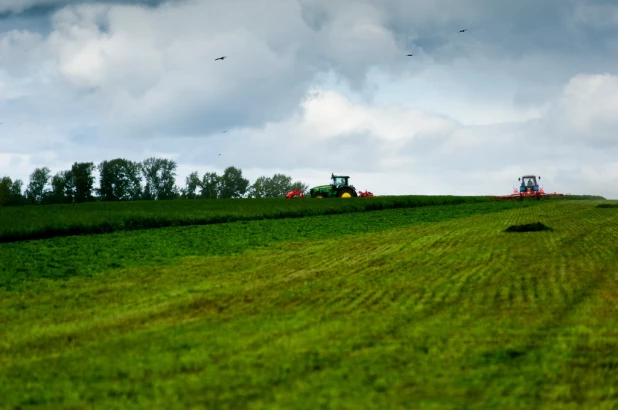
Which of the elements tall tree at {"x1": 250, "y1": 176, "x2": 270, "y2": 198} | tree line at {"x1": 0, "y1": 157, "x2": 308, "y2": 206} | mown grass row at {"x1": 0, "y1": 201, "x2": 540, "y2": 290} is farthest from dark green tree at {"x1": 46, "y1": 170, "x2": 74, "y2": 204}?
mown grass row at {"x1": 0, "y1": 201, "x2": 540, "y2": 290}

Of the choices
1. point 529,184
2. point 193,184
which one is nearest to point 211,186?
point 193,184

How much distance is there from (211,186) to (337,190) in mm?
85924

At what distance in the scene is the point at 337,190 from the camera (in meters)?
56.0

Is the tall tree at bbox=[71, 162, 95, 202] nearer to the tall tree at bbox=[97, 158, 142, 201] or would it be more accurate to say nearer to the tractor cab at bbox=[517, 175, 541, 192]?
the tall tree at bbox=[97, 158, 142, 201]

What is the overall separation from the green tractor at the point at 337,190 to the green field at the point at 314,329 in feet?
114

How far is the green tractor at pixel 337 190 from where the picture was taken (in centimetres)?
5588

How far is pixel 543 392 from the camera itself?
7.13 metres

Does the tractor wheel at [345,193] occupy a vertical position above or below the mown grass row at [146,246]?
above

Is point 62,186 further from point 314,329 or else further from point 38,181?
point 314,329

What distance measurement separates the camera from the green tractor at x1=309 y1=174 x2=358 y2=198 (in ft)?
183

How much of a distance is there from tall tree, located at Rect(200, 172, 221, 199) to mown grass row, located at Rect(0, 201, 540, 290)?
4006 inches

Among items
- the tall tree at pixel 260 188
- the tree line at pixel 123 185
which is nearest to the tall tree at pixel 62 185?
the tree line at pixel 123 185

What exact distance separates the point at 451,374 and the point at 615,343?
296 centimetres

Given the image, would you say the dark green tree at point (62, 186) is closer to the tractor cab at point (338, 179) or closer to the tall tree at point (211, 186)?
the tall tree at point (211, 186)
